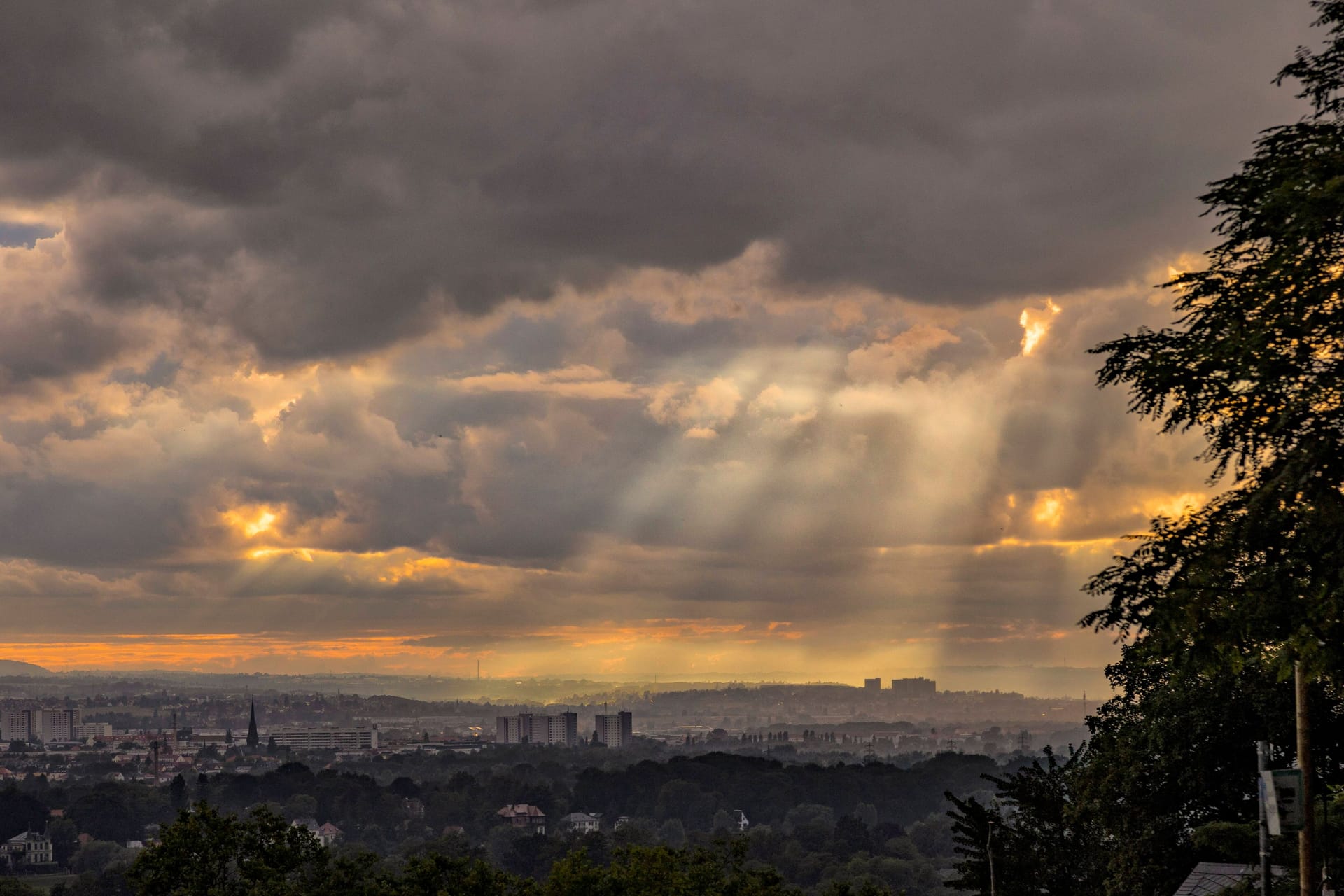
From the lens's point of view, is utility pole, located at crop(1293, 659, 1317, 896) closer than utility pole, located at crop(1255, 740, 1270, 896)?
No

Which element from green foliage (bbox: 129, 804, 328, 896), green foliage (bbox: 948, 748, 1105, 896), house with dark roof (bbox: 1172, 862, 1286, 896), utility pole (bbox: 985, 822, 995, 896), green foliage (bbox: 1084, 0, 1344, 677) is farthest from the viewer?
green foliage (bbox: 948, 748, 1105, 896)

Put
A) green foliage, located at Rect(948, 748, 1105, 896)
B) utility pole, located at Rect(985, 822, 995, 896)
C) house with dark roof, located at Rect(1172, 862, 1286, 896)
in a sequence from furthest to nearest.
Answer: green foliage, located at Rect(948, 748, 1105, 896), utility pole, located at Rect(985, 822, 995, 896), house with dark roof, located at Rect(1172, 862, 1286, 896)

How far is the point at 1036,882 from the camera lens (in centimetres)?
4981

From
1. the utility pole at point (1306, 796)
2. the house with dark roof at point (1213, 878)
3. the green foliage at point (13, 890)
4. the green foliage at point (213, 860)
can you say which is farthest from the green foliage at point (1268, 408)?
the green foliage at point (13, 890)

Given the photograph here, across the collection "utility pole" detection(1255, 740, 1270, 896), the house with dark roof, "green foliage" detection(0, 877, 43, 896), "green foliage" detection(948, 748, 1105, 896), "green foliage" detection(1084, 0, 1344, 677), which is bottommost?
"green foliage" detection(0, 877, 43, 896)

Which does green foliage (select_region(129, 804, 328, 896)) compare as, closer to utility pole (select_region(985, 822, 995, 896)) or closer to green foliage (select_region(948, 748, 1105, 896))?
utility pole (select_region(985, 822, 995, 896))

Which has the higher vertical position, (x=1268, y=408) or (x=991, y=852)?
(x=1268, y=408)

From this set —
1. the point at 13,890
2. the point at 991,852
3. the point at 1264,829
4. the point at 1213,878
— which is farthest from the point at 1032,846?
the point at 13,890

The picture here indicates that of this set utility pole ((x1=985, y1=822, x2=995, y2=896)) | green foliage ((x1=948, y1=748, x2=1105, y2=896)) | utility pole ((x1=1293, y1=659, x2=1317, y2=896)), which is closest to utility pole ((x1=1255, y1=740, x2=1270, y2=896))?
utility pole ((x1=1293, y1=659, x2=1317, y2=896))

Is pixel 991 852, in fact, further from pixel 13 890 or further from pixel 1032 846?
pixel 13 890

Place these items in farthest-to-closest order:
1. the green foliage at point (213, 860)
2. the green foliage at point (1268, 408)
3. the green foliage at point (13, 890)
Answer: the green foliage at point (13, 890)
the green foliage at point (213, 860)
the green foliage at point (1268, 408)

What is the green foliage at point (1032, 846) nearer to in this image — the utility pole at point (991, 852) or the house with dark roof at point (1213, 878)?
the utility pole at point (991, 852)

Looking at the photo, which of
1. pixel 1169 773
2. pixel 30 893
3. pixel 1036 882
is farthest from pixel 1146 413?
pixel 30 893

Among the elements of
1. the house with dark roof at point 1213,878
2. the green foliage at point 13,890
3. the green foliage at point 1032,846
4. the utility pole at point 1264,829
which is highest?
the utility pole at point 1264,829
